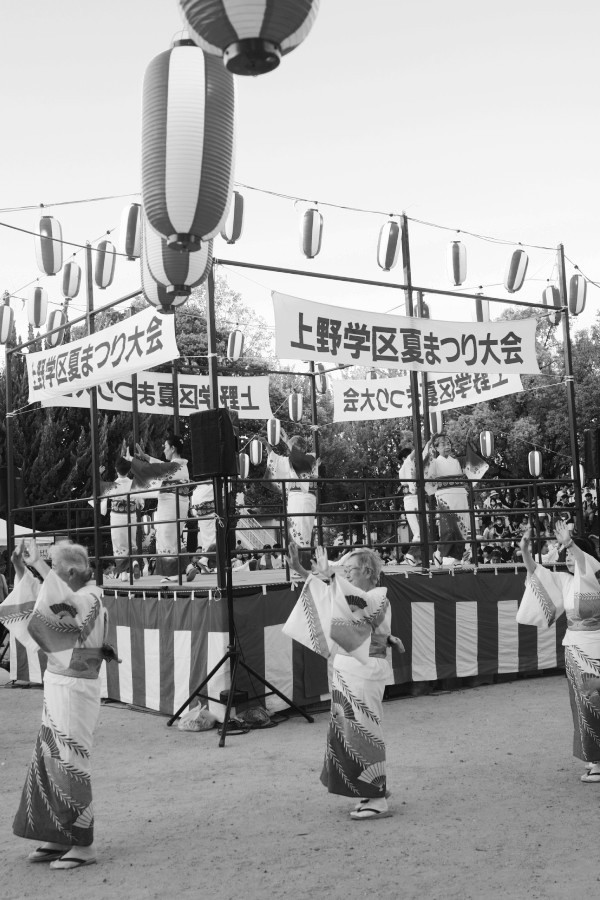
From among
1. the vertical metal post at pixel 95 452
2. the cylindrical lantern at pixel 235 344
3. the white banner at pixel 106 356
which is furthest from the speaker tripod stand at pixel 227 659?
the cylindrical lantern at pixel 235 344

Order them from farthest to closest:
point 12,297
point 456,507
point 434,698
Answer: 1. point 12,297
2. point 456,507
3. point 434,698

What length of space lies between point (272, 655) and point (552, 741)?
260 cm

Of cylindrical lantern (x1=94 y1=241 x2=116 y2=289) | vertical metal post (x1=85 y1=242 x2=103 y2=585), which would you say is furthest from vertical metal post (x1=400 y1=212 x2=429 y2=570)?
cylindrical lantern (x1=94 y1=241 x2=116 y2=289)

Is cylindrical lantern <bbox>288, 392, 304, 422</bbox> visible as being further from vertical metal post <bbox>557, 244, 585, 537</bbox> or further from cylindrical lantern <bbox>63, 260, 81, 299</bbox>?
vertical metal post <bbox>557, 244, 585, 537</bbox>

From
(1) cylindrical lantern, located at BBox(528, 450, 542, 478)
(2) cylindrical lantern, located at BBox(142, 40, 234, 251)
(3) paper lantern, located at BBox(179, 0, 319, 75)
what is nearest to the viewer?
(3) paper lantern, located at BBox(179, 0, 319, 75)

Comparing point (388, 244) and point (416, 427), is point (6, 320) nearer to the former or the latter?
point (388, 244)

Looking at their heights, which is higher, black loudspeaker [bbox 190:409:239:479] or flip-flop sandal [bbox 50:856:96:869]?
black loudspeaker [bbox 190:409:239:479]

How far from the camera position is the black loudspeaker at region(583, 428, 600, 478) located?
35.1 ft

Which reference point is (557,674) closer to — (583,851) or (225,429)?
(225,429)

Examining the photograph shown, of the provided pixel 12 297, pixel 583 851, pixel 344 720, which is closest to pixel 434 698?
pixel 344 720

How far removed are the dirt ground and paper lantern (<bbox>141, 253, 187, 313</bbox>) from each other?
3.57 metres

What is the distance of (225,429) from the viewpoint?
7660 millimetres

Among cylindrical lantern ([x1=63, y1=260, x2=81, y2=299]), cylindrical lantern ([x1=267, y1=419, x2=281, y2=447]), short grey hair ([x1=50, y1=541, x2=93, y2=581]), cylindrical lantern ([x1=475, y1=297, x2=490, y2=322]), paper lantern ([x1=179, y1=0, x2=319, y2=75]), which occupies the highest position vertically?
cylindrical lantern ([x1=63, y1=260, x2=81, y2=299])

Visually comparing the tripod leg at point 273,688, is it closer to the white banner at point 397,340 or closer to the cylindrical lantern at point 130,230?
the white banner at point 397,340
